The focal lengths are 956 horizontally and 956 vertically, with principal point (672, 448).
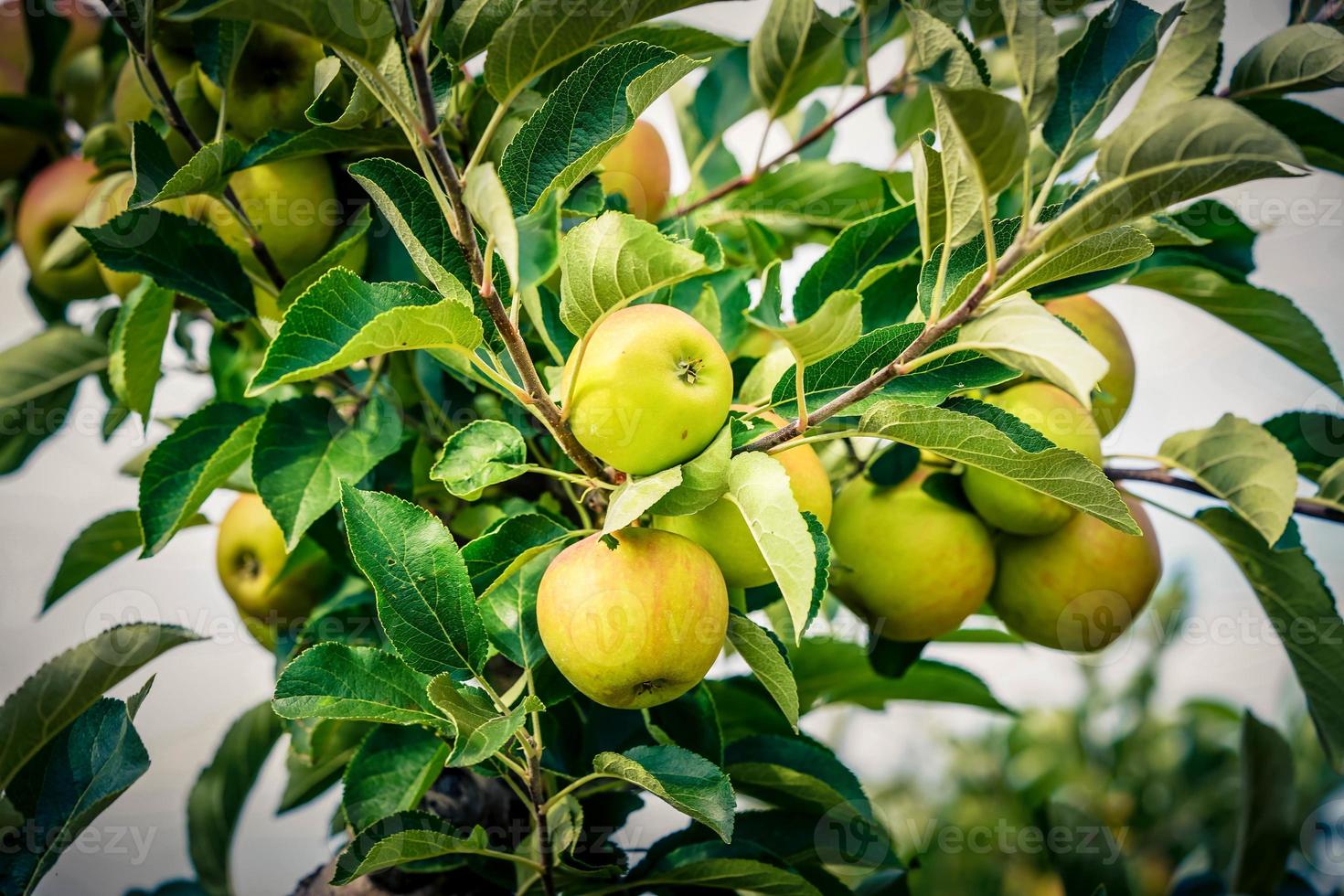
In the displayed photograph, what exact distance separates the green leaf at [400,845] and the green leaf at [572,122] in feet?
1.70

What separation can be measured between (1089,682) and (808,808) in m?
2.05

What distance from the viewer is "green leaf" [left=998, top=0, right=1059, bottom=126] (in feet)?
2.19

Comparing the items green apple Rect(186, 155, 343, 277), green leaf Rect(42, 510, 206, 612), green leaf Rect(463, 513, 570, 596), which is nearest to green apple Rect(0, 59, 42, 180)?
green leaf Rect(42, 510, 206, 612)

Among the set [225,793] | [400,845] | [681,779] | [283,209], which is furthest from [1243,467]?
[225,793]

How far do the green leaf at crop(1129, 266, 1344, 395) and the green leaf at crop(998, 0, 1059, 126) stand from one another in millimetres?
518

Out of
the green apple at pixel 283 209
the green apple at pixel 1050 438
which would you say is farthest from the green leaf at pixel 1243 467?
the green apple at pixel 283 209

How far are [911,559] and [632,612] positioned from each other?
17.9 inches

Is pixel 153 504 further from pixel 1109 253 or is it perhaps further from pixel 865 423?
pixel 1109 253

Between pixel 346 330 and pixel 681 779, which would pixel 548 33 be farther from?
pixel 681 779

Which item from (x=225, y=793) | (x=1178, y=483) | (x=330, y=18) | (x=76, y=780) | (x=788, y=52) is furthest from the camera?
(x=225, y=793)

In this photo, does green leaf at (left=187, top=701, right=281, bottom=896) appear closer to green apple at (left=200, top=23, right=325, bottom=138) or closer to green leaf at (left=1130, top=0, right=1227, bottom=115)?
green apple at (left=200, top=23, right=325, bottom=138)

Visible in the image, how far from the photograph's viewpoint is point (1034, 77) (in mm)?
684

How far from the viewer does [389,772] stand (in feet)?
3.12

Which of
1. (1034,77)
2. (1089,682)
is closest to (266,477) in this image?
(1034,77)
